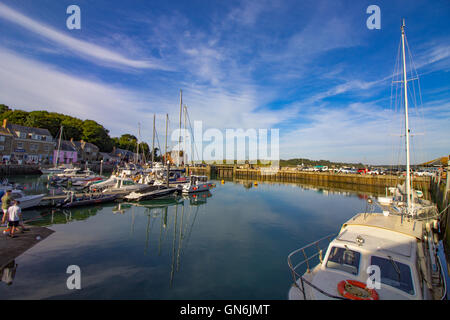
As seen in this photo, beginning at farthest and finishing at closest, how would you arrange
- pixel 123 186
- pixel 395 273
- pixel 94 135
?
pixel 94 135 < pixel 123 186 < pixel 395 273

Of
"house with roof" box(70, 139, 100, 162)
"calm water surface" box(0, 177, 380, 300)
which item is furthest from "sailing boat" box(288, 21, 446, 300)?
"house with roof" box(70, 139, 100, 162)

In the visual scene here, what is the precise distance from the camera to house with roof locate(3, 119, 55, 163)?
54.2m

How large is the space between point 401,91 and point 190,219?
62.4 feet

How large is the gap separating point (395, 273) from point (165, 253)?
10658 millimetres

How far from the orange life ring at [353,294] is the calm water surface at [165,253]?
124 inches

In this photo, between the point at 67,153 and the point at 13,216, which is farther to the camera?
the point at 67,153

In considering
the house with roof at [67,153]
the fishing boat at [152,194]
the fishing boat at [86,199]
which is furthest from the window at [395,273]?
the house with roof at [67,153]

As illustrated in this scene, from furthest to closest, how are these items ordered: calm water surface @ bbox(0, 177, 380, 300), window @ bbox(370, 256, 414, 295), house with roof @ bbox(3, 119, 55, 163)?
1. house with roof @ bbox(3, 119, 55, 163)
2. calm water surface @ bbox(0, 177, 380, 300)
3. window @ bbox(370, 256, 414, 295)

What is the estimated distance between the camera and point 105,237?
14062 mm

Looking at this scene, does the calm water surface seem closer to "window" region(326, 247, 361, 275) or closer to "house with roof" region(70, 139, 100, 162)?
"window" region(326, 247, 361, 275)

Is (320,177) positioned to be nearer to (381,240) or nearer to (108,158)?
(381,240)

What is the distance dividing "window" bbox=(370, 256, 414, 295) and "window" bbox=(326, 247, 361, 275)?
1.55 feet

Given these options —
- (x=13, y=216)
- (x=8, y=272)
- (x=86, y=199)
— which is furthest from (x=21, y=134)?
(x=8, y=272)

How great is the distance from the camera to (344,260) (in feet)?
22.7
